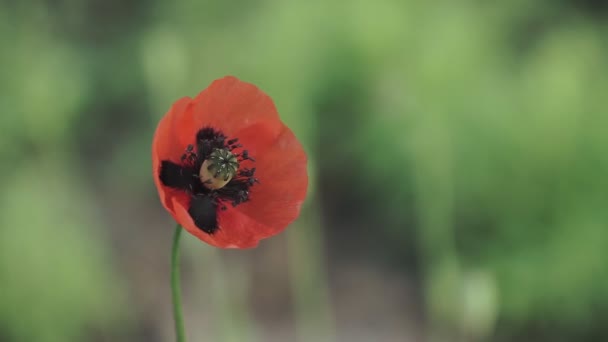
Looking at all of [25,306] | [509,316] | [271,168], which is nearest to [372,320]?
[509,316]

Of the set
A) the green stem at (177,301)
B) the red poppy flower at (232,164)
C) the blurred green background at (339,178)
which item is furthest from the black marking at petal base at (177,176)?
the blurred green background at (339,178)

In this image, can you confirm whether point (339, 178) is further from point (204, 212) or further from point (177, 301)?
point (177, 301)

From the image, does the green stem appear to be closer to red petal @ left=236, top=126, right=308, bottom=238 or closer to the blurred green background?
red petal @ left=236, top=126, right=308, bottom=238

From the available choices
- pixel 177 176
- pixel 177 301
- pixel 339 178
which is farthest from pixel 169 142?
pixel 339 178

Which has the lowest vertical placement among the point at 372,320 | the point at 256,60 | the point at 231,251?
the point at 372,320

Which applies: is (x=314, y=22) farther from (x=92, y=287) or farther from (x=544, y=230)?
(x=92, y=287)

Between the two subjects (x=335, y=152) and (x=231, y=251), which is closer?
(x=231, y=251)

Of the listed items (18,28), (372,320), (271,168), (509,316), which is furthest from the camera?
(18,28)

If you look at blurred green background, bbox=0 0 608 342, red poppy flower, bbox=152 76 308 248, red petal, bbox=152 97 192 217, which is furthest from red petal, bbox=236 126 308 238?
blurred green background, bbox=0 0 608 342

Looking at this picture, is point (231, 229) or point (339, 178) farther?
point (339, 178)
